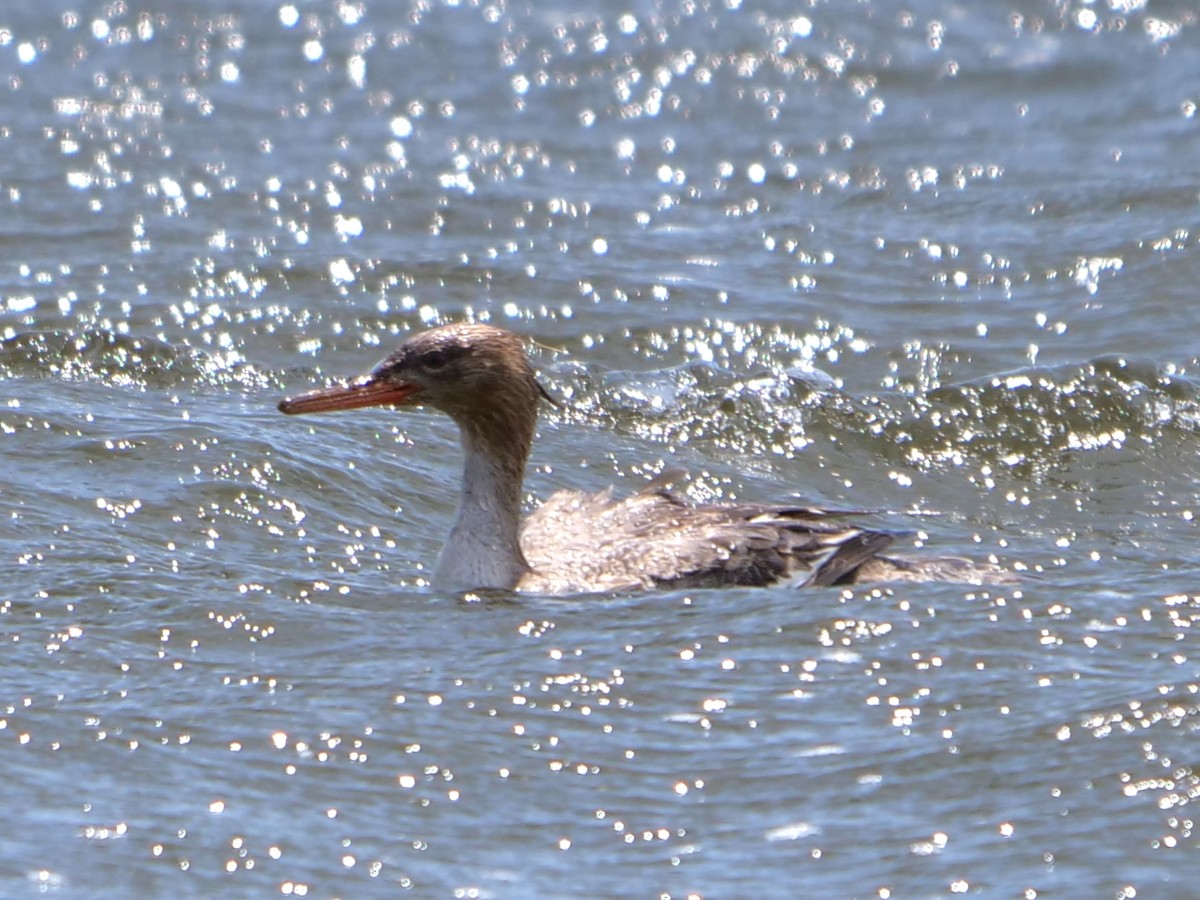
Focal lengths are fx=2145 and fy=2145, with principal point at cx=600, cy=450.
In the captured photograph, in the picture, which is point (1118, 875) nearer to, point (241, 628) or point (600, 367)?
point (241, 628)

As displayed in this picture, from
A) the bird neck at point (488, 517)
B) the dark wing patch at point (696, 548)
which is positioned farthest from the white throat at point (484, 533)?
the dark wing patch at point (696, 548)

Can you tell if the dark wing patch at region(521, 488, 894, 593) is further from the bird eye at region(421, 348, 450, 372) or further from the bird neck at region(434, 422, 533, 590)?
the bird eye at region(421, 348, 450, 372)

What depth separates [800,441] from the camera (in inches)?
418

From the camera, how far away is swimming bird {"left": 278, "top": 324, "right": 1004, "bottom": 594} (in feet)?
26.9

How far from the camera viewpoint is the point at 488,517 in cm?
840

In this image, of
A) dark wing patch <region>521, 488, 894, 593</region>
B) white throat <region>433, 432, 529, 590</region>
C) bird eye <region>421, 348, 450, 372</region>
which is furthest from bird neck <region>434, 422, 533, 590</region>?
bird eye <region>421, 348, 450, 372</region>

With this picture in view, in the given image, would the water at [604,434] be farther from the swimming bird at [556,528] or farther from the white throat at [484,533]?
the swimming bird at [556,528]

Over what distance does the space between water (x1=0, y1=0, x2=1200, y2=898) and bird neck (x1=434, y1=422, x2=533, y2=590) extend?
0.64 feet

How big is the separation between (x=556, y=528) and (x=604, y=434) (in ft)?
6.18

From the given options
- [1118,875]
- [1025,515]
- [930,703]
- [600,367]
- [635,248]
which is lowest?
[1118,875]

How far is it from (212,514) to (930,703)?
3.49 m

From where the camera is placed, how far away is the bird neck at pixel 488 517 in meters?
8.23

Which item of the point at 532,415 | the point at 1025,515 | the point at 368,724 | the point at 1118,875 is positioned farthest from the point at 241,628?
the point at 1025,515

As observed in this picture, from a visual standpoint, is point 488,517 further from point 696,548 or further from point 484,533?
point 696,548
